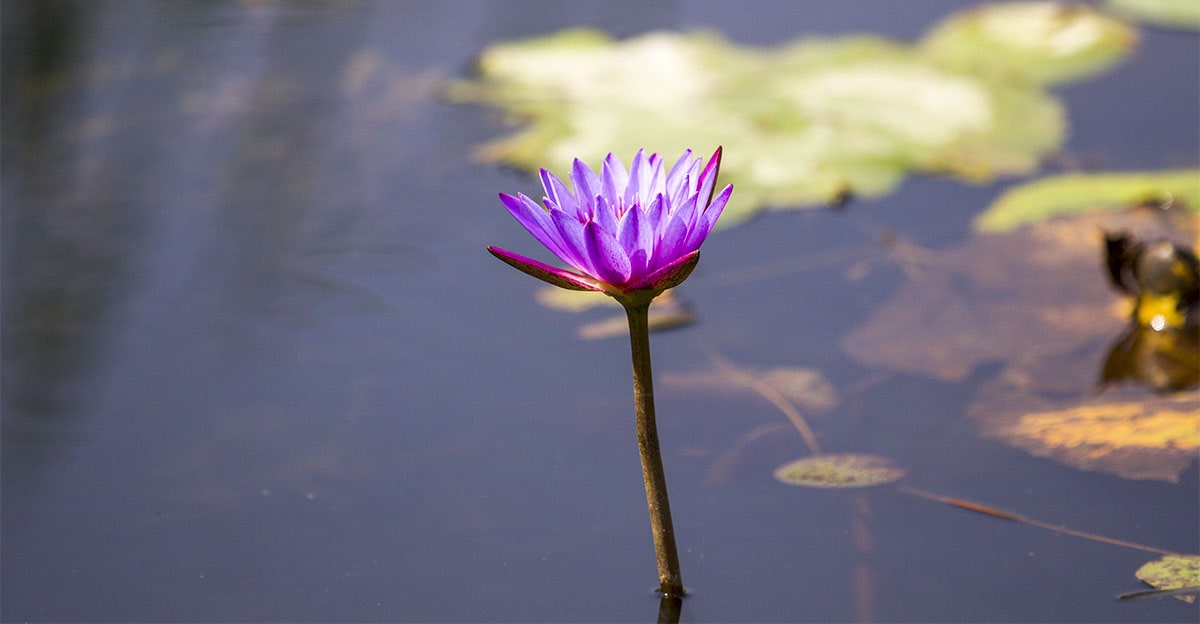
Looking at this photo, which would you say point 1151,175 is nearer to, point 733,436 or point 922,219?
point 922,219

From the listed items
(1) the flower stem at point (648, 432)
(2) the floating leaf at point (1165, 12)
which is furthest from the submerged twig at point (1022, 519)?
(2) the floating leaf at point (1165, 12)

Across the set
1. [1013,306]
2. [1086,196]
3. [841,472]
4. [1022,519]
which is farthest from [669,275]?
[1086,196]

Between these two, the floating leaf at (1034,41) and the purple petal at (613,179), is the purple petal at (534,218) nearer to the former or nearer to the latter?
the purple petal at (613,179)

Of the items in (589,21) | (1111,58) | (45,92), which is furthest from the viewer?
(589,21)

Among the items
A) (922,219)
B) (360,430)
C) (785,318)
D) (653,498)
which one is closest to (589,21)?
(922,219)

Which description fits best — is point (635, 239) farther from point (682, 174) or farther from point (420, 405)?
point (420, 405)

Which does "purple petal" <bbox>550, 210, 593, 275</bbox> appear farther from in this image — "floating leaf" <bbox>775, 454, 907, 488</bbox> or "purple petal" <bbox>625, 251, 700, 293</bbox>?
"floating leaf" <bbox>775, 454, 907, 488</bbox>

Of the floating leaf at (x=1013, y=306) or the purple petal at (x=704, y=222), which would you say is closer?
the purple petal at (x=704, y=222)

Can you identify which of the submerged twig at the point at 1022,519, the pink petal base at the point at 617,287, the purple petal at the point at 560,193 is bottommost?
the submerged twig at the point at 1022,519

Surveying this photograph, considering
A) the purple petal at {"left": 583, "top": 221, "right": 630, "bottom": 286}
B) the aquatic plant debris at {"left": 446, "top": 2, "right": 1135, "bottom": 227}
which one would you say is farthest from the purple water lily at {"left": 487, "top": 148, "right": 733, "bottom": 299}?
the aquatic plant debris at {"left": 446, "top": 2, "right": 1135, "bottom": 227}
